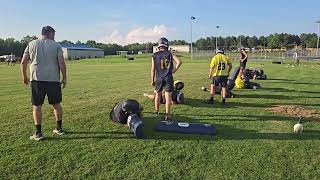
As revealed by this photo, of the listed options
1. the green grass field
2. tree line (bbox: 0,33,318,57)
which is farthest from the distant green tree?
the green grass field

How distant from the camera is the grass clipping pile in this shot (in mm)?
10750

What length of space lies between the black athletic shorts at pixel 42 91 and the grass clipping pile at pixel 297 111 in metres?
6.59

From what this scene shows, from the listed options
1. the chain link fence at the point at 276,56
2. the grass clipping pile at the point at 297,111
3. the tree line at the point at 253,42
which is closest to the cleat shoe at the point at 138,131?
the grass clipping pile at the point at 297,111

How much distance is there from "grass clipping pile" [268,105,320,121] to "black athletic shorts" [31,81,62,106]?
6.59m

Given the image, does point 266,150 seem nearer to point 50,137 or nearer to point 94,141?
point 94,141

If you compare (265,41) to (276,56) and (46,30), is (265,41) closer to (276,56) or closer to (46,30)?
(276,56)

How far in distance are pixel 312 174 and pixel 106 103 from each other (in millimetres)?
7142

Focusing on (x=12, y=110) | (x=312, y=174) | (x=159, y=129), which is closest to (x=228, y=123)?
(x=159, y=129)

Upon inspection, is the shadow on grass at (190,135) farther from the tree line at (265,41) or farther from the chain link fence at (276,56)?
the tree line at (265,41)

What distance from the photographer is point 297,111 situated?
1149cm

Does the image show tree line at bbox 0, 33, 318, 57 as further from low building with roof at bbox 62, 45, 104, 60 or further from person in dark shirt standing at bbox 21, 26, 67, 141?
person in dark shirt standing at bbox 21, 26, 67, 141

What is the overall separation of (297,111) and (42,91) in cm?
749

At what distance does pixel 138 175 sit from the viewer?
5969 millimetres

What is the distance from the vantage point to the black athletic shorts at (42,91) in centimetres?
751
